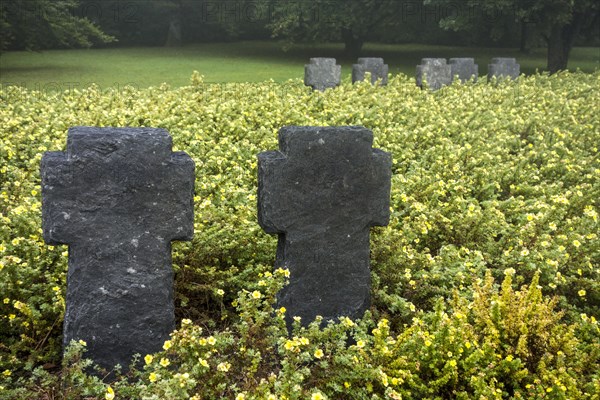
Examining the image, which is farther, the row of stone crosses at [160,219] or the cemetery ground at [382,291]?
the row of stone crosses at [160,219]

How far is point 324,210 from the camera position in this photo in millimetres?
3668

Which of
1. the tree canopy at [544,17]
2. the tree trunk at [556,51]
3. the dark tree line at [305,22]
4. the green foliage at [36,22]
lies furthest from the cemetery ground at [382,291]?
the tree trunk at [556,51]

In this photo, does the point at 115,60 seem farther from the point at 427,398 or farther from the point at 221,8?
the point at 427,398

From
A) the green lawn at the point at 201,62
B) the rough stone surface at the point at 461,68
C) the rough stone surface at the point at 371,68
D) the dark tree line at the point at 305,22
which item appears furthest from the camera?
the dark tree line at the point at 305,22

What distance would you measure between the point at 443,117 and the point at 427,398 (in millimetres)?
6563

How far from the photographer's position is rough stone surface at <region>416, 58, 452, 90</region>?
44.8 feet

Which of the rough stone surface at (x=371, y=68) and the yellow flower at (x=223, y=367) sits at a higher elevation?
the rough stone surface at (x=371, y=68)

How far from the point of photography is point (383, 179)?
12.3 feet

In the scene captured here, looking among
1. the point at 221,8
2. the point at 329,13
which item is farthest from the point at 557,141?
the point at 221,8

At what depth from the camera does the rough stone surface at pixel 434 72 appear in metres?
13.7

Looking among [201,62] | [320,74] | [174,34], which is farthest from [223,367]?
[174,34]

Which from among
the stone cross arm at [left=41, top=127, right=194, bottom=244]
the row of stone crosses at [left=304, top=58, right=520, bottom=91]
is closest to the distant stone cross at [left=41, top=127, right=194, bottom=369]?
the stone cross arm at [left=41, top=127, right=194, bottom=244]

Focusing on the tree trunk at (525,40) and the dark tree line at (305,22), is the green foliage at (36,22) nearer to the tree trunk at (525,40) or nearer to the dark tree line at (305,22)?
the dark tree line at (305,22)

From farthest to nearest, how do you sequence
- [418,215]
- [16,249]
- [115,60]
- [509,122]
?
[115,60] → [509,122] → [418,215] → [16,249]
